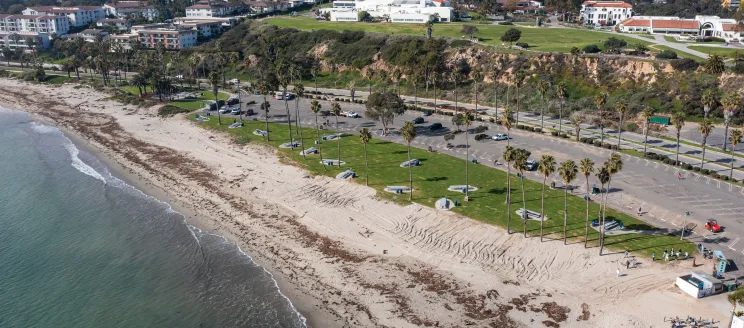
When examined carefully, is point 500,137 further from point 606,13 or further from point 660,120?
point 606,13

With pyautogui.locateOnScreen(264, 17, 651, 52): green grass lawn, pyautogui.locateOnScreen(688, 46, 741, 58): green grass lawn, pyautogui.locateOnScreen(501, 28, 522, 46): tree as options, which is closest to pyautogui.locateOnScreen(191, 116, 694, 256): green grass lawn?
pyautogui.locateOnScreen(501, 28, 522, 46): tree

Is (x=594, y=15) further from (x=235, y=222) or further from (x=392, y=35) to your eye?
(x=235, y=222)

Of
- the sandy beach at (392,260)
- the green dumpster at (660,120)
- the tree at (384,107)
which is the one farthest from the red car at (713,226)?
the tree at (384,107)

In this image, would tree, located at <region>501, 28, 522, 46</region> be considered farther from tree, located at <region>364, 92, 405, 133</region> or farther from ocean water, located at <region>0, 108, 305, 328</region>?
ocean water, located at <region>0, 108, 305, 328</region>

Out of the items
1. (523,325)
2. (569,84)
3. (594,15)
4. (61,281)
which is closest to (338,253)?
(523,325)

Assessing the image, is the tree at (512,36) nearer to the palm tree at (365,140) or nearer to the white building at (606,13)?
the white building at (606,13)

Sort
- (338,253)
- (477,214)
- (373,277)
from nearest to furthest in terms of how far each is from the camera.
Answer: (373,277)
(338,253)
(477,214)
